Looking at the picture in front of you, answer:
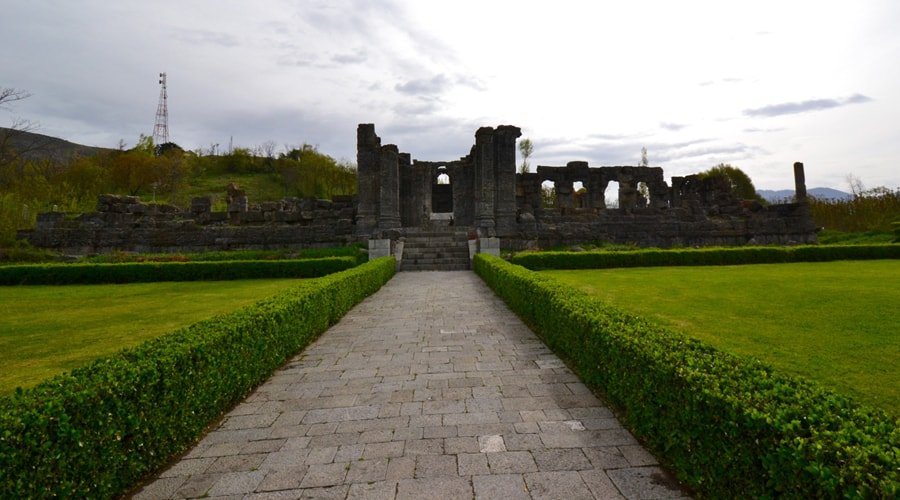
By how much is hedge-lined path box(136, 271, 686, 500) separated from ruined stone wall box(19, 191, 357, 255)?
A: 621 inches

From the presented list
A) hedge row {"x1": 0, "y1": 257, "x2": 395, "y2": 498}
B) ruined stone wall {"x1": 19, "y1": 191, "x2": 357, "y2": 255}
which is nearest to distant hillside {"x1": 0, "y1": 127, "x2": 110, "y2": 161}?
ruined stone wall {"x1": 19, "y1": 191, "x2": 357, "y2": 255}

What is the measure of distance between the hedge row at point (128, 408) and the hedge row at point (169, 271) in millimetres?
9671

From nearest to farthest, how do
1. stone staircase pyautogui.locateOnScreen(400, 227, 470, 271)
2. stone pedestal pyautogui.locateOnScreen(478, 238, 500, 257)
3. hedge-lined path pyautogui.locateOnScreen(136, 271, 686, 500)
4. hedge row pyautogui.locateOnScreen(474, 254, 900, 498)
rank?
hedge row pyautogui.locateOnScreen(474, 254, 900, 498) → hedge-lined path pyautogui.locateOnScreen(136, 271, 686, 500) → stone pedestal pyautogui.locateOnScreen(478, 238, 500, 257) → stone staircase pyautogui.locateOnScreen(400, 227, 470, 271)

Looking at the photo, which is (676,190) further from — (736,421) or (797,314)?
(736,421)

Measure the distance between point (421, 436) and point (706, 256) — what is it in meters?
15.6

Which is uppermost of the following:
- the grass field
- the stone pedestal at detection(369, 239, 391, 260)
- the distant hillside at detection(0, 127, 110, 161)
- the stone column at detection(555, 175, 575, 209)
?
the distant hillside at detection(0, 127, 110, 161)

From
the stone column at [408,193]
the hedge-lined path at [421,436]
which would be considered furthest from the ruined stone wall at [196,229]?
the hedge-lined path at [421,436]

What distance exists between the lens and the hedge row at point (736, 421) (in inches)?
72.4

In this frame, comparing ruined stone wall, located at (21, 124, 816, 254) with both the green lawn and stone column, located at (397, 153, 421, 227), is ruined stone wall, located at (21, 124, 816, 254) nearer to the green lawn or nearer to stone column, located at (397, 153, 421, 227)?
stone column, located at (397, 153, 421, 227)

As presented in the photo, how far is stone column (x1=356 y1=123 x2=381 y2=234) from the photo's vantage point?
21.6 meters

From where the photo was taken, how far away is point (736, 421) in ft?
7.74

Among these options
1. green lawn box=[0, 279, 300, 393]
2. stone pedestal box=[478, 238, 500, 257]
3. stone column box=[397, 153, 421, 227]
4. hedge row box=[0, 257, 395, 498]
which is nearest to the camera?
hedge row box=[0, 257, 395, 498]

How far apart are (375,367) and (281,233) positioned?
17015 millimetres

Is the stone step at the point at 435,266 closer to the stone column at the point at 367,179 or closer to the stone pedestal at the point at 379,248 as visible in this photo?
the stone pedestal at the point at 379,248
